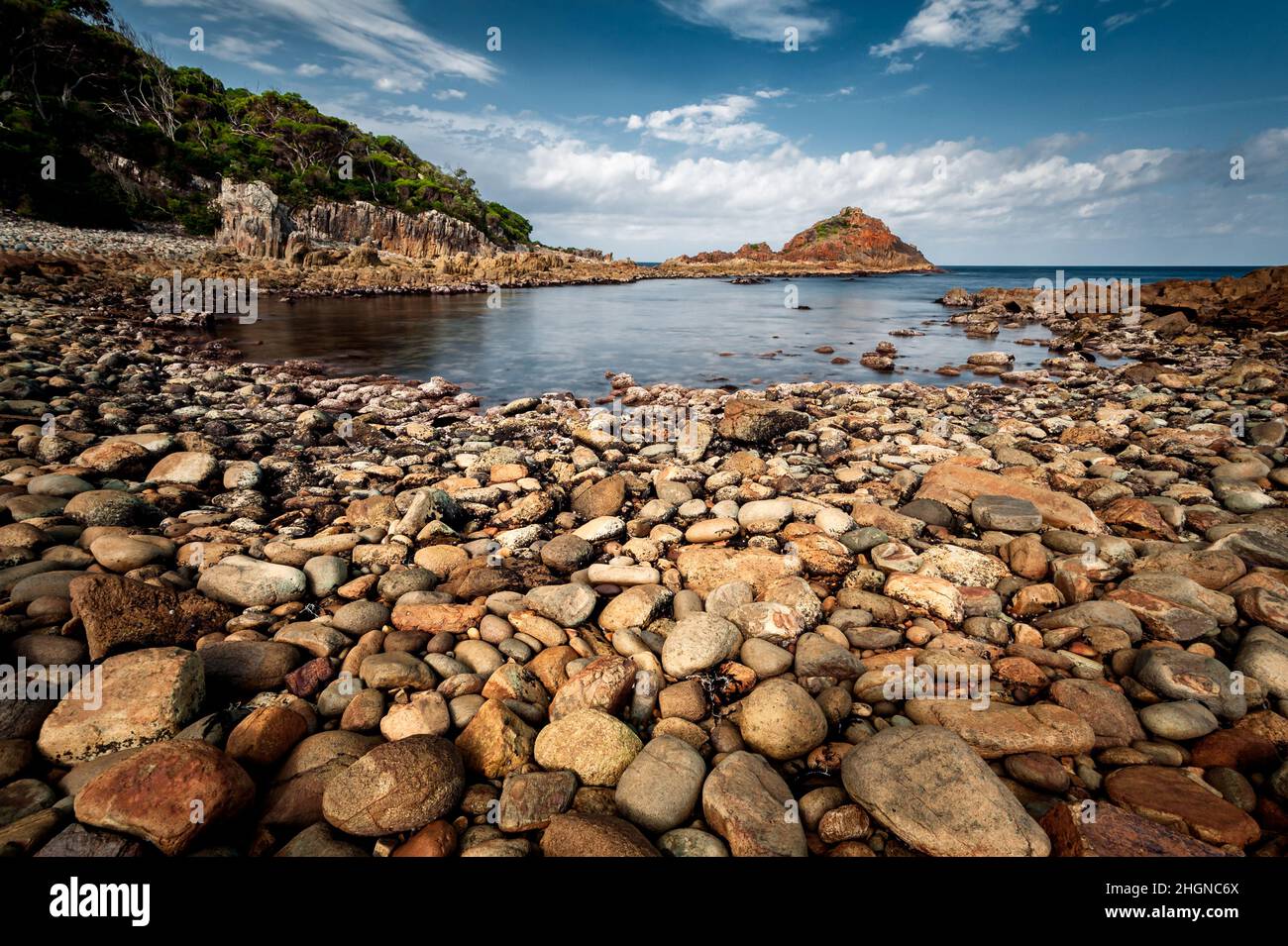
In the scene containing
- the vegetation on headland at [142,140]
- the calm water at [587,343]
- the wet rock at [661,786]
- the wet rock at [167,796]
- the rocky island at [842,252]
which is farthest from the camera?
the rocky island at [842,252]

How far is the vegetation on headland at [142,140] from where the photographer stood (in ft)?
129

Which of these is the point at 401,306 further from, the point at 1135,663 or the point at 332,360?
the point at 1135,663

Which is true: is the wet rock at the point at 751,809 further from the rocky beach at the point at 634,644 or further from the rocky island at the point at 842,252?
the rocky island at the point at 842,252

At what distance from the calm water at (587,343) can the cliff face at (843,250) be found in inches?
4163

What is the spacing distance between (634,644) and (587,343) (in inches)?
705

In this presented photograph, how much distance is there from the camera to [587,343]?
20.5m

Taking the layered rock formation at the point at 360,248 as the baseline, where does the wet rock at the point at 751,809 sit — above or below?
below

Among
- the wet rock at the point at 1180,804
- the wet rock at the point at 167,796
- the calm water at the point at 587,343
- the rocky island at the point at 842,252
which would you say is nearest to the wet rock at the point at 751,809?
the wet rock at the point at 1180,804

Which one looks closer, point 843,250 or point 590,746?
point 590,746

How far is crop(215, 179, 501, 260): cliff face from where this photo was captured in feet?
142

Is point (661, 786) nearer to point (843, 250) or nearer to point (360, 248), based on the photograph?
point (360, 248)

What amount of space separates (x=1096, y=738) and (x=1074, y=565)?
1.87 meters

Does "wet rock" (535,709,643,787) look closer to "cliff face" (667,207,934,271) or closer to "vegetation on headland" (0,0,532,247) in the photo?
"vegetation on headland" (0,0,532,247)

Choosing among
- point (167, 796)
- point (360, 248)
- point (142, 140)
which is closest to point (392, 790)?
point (167, 796)
